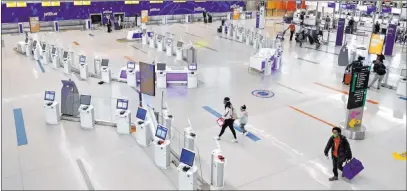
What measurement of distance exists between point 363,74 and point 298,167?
291cm

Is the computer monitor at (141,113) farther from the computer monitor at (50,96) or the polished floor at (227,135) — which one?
the computer monitor at (50,96)

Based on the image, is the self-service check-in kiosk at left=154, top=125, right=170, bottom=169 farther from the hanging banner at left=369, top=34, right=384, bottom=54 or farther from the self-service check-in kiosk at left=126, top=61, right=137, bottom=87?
the hanging banner at left=369, top=34, right=384, bottom=54

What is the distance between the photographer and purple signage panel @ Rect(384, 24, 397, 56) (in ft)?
62.1

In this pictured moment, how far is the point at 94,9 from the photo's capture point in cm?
2869

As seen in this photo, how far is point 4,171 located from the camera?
7.37m

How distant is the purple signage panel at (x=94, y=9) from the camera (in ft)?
85.1

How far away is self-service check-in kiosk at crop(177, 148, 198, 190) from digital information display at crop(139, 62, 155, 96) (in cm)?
Answer: 303

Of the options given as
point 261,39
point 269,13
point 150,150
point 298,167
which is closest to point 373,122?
point 298,167

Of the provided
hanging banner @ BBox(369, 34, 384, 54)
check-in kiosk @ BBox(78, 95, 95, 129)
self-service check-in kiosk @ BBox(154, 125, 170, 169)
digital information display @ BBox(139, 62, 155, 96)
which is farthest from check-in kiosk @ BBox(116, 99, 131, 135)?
hanging banner @ BBox(369, 34, 384, 54)

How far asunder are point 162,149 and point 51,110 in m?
4.00

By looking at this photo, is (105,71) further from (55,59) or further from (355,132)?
(355,132)

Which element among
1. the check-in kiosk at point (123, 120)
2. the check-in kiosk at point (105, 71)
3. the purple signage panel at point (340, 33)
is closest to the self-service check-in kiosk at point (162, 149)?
the check-in kiosk at point (123, 120)

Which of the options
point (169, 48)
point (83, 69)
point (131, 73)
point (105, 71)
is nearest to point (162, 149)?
point (131, 73)

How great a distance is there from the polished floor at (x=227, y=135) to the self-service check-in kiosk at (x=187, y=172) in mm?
A: 517
